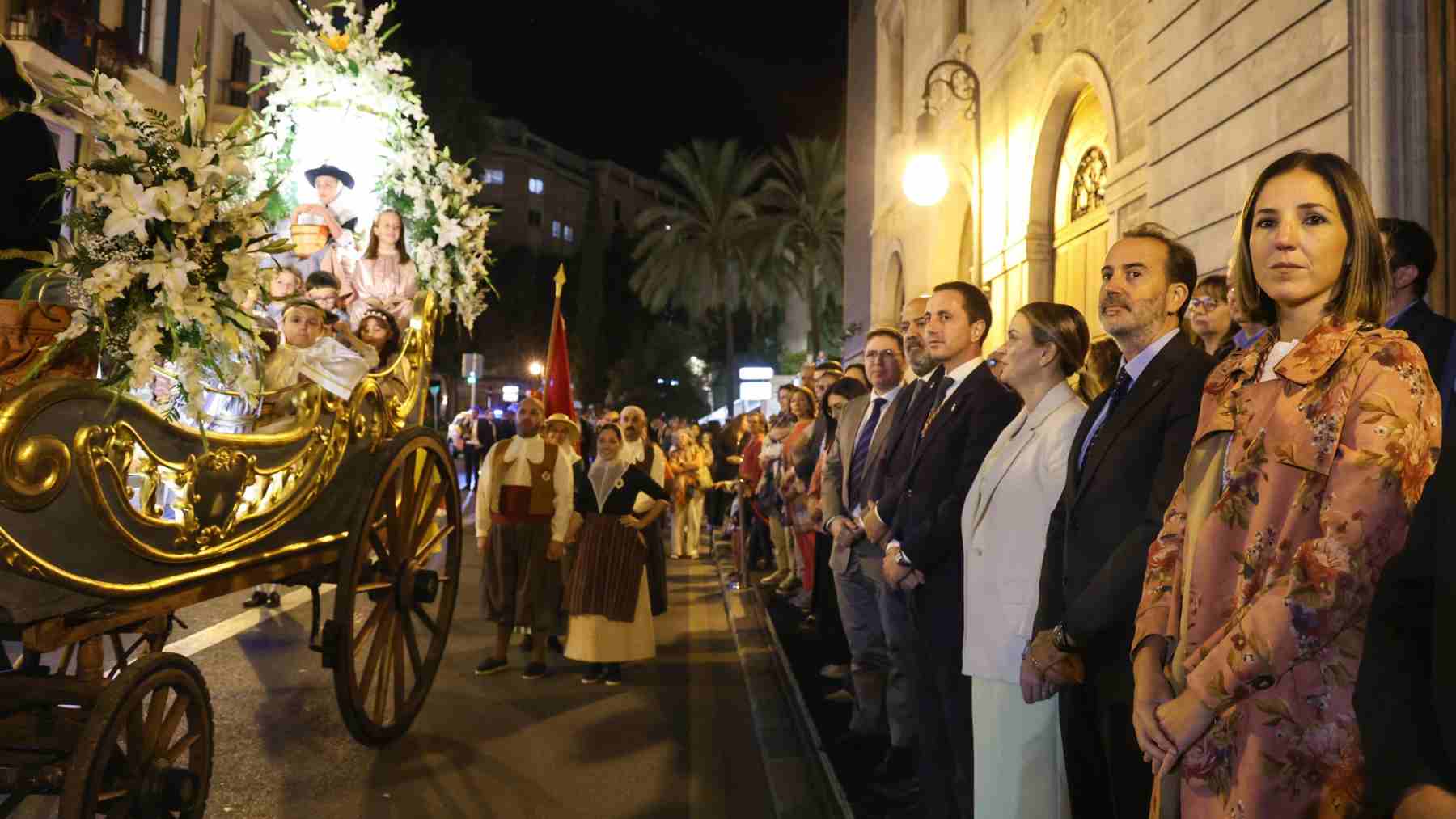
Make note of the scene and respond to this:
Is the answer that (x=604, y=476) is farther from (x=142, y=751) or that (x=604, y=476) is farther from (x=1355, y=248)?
(x=1355, y=248)

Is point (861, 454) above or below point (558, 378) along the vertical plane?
below

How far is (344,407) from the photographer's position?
5.29 meters

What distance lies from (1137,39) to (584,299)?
4588 cm

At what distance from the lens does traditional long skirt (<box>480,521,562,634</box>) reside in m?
7.90

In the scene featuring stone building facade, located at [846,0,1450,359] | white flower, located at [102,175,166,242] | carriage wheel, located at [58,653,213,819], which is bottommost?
carriage wheel, located at [58,653,213,819]

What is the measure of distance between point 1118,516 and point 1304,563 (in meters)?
1.18

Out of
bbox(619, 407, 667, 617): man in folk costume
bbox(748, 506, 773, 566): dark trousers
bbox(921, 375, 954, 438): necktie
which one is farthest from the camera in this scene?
bbox(748, 506, 773, 566): dark trousers

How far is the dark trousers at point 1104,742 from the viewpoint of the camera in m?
2.83

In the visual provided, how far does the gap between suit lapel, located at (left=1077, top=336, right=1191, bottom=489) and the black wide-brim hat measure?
5.51 metres

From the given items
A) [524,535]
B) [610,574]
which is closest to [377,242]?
[524,535]

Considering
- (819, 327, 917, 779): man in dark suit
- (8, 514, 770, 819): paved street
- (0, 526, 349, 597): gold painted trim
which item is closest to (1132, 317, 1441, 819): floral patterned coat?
(819, 327, 917, 779): man in dark suit

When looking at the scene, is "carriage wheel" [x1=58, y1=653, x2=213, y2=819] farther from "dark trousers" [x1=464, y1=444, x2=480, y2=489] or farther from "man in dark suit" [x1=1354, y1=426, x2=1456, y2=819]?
"dark trousers" [x1=464, y1=444, x2=480, y2=489]

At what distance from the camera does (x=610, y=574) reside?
7750 millimetres

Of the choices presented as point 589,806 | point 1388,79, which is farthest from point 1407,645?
point 1388,79
